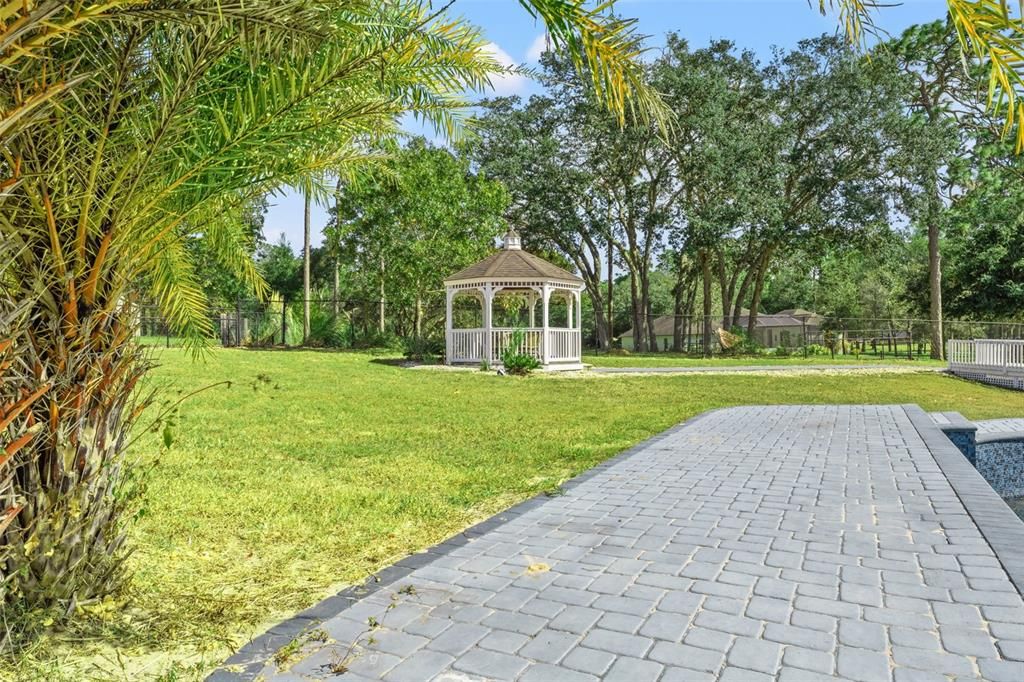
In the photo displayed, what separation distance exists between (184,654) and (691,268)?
38420mm

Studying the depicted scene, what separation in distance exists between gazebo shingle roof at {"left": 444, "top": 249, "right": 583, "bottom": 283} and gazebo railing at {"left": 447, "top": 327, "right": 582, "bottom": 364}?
5.24ft

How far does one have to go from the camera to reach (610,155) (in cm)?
3206

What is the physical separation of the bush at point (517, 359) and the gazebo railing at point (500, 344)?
76 cm

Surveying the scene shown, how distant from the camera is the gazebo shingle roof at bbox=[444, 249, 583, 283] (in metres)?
20.2

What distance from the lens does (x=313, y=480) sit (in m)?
5.71

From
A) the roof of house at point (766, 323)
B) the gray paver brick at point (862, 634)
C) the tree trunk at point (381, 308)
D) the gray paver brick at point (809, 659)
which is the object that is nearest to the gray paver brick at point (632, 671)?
the gray paver brick at point (809, 659)

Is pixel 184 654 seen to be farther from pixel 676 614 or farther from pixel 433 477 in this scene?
pixel 433 477

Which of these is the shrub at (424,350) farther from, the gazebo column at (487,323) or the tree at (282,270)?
the tree at (282,270)

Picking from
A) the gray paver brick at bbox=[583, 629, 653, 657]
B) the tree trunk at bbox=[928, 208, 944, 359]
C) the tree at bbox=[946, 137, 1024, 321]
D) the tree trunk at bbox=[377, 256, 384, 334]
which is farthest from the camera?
the tree trunk at bbox=[928, 208, 944, 359]

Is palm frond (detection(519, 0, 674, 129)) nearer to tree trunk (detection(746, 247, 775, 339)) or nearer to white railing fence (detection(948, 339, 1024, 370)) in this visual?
white railing fence (detection(948, 339, 1024, 370))

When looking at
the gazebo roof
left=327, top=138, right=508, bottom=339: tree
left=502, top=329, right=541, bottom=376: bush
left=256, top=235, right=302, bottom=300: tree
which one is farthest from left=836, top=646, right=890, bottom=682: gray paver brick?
left=256, top=235, right=302, bottom=300: tree

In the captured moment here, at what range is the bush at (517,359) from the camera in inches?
698

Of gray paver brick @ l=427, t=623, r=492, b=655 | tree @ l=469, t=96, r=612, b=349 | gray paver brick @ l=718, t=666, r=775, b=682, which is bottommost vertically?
gray paver brick @ l=427, t=623, r=492, b=655

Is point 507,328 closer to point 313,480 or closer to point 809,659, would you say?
point 313,480
